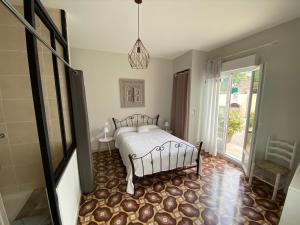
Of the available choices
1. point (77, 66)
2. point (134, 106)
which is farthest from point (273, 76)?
point (77, 66)

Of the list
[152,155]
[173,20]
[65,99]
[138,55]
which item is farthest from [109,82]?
[152,155]

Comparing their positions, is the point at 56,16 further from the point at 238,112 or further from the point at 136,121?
the point at 238,112

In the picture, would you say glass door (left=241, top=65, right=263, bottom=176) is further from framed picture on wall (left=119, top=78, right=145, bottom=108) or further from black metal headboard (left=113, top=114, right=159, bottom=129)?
framed picture on wall (left=119, top=78, right=145, bottom=108)

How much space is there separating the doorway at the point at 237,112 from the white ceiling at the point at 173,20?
2.63 feet

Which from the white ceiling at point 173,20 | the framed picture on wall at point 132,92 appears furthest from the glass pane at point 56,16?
the framed picture on wall at point 132,92

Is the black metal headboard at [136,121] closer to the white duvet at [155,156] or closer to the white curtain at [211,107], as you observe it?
the white duvet at [155,156]

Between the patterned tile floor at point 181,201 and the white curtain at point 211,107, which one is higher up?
the white curtain at point 211,107

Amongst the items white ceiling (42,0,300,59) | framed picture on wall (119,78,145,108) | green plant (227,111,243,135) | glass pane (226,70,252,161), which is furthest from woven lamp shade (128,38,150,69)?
green plant (227,111,243,135)

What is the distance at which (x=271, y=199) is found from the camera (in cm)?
199

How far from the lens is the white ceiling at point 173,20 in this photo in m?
1.68

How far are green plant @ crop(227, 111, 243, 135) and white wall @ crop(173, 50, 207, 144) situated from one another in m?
0.72

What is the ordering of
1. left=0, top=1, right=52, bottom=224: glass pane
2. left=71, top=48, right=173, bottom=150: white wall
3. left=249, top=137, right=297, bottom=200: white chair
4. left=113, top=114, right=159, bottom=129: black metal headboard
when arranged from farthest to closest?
left=113, top=114, right=159, bottom=129: black metal headboard → left=71, top=48, right=173, bottom=150: white wall → left=249, top=137, right=297, bottom=200: white chair → left=0, top=1, right=52, bottom=224: glass pane

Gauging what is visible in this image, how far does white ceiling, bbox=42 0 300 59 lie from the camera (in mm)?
1679

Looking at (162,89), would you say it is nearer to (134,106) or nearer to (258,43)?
(134,106)
